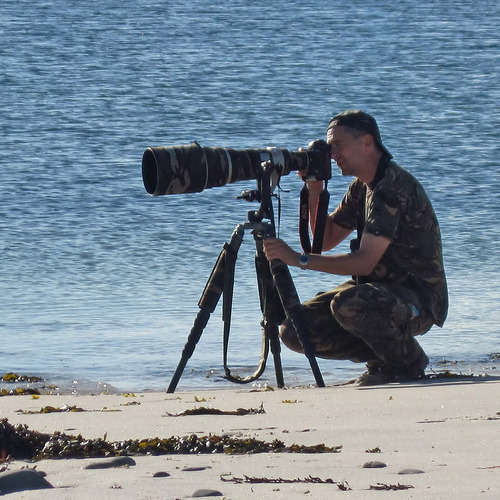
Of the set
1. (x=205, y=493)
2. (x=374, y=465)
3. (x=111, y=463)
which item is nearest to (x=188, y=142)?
(x=111, y=463)

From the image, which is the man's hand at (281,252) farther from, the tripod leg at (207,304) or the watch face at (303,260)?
the tripod leg at (207,304)

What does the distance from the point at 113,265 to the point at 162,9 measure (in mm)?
13982

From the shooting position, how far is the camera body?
465 centimetres

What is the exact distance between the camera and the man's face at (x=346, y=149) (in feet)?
16.1

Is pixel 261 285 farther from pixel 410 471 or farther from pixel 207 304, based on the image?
pixel 410 471

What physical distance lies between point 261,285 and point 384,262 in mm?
480

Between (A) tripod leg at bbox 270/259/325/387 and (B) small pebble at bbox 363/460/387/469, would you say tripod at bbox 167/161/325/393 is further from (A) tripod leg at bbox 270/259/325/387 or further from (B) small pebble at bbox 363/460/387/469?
(B) small pebble at bbox 363/460/387/469

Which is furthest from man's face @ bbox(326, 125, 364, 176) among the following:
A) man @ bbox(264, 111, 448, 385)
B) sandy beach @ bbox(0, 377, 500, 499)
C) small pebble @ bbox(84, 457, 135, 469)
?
small pebble @ bbox(84, 457, 135, 469)

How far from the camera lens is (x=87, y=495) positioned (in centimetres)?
299

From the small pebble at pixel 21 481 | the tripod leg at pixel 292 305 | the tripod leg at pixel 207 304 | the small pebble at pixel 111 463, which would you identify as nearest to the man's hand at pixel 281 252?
the tripod leg at pixel 292 305

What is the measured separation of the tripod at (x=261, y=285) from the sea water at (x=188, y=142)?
82 cm

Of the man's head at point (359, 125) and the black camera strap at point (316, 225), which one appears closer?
the man's head at point (359, 125)

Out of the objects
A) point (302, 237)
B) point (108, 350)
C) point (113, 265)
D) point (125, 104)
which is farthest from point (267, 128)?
point (302, 237)

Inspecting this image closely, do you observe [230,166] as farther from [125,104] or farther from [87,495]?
[125,104]
